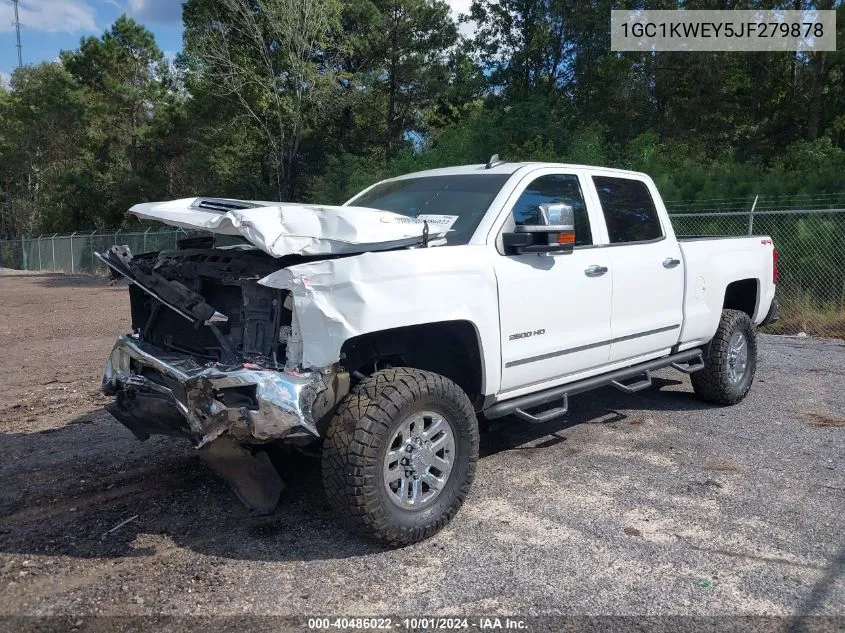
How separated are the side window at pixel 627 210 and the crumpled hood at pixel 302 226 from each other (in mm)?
1828

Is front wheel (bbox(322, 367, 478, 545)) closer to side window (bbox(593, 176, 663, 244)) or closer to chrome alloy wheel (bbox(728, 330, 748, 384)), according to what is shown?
side window (bbox(593, 176, 663, 244))

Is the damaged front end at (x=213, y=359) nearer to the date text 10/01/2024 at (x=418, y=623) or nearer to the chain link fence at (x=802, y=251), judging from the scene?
the date text 10/01/2024 at (x=418, y=623)

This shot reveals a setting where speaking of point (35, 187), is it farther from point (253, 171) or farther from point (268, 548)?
point (268, 548)

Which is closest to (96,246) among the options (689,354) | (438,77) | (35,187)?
(438,77)

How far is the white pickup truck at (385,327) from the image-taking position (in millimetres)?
3486

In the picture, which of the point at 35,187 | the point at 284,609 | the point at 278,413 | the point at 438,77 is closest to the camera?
the point at 284,609

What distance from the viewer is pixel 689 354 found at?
239 inches

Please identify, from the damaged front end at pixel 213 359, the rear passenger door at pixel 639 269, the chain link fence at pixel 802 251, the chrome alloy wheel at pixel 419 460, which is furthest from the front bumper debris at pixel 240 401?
the chain link fence at pixel 802 251

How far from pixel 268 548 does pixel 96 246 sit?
102ft

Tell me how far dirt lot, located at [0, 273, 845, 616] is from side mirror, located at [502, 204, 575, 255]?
1.55 metres

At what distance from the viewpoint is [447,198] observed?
4.86 metres

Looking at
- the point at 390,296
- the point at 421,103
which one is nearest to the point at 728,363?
the point at 390,296

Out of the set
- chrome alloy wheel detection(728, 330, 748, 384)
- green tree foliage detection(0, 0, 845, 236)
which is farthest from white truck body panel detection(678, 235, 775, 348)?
green tree foliage detection(0, 0, 845, 236)

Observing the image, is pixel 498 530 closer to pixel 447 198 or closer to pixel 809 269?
pixel 447 198
